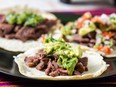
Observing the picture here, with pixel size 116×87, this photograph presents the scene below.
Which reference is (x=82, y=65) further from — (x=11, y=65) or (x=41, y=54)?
(x=11, y=65)

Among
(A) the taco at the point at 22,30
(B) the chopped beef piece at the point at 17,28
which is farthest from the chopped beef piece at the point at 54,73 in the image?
(B) the chopped beef piece at the point at 17,28

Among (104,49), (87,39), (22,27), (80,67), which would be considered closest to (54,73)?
(80,67)

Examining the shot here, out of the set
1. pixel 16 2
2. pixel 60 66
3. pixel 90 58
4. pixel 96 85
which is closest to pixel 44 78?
pixel 60 66

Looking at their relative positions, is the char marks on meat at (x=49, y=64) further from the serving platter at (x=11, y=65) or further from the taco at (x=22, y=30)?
the taco at (x=22, y=30)

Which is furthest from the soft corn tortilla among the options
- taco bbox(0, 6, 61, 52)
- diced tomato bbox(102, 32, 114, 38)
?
taco bbox(0, 6, 61, 52)

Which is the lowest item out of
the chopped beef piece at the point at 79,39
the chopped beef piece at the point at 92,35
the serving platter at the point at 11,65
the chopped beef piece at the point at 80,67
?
the serving platter at the point at 11,65
